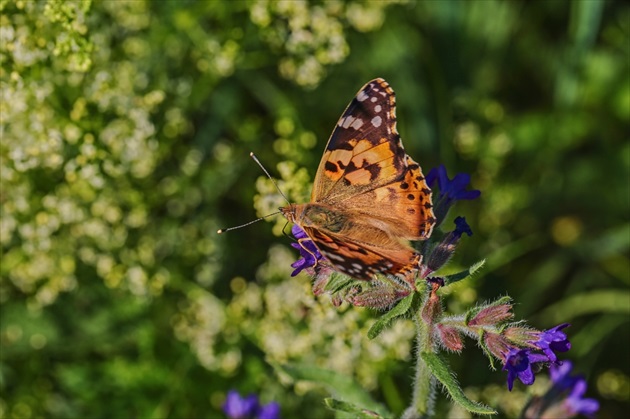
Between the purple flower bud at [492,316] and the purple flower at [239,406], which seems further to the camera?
the purple flower at [239,406]

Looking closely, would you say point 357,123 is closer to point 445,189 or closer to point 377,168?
point 377,168

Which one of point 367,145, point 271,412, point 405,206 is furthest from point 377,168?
point 271,412

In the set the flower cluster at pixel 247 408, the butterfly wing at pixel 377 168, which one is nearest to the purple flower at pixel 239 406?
the flower cluster at pixel 247 408

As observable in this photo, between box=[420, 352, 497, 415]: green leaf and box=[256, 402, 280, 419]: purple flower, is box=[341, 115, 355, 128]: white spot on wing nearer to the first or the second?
box=[420, 352, 497, 415]: green leaf

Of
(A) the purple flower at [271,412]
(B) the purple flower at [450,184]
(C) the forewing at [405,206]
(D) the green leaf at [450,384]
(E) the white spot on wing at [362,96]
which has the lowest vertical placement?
(A) the purple flower at [271,412]

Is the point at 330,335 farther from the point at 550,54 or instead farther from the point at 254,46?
the point at 550,54

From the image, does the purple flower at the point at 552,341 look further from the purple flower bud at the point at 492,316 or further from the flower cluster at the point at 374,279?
the flower cluster at the point at 374,279

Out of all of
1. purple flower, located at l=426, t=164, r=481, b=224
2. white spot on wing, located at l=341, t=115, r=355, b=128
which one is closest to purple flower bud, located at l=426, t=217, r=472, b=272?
purple flower, located at l=426, t=164, r=481, b=224

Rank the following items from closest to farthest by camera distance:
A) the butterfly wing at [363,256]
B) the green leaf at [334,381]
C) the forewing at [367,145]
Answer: the butterfly wing at [363,256], the forewing at [367,145], the green leaf at [334,381]

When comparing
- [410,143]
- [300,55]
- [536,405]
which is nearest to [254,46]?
[300,55]
